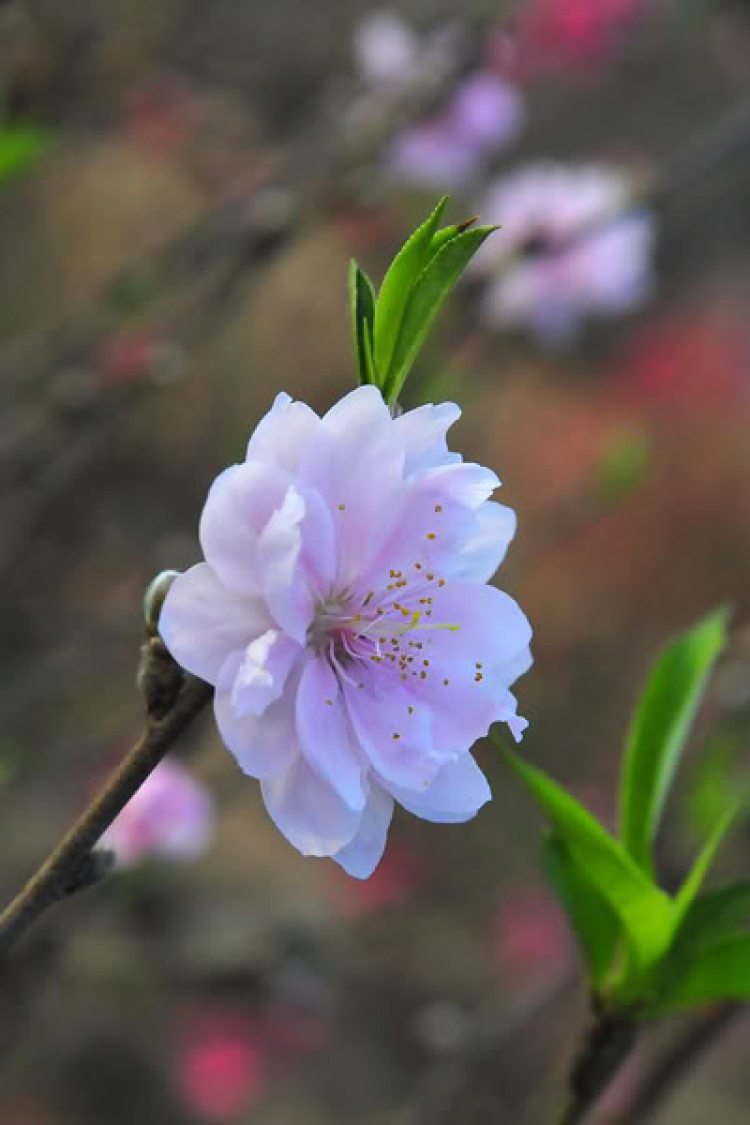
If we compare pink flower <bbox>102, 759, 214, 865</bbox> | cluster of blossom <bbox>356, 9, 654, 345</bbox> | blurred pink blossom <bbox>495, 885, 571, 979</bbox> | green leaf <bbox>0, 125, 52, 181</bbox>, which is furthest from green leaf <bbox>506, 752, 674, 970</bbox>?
blurred pink blossom <bbox>495, 885, 571, 979</bbox>

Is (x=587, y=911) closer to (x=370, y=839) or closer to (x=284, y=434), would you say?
(x=370, y=839)

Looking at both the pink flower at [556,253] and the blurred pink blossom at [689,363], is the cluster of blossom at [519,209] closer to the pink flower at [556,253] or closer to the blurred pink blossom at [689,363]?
the pink flower at [556,253]

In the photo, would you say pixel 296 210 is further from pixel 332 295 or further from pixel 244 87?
pixel 244 87

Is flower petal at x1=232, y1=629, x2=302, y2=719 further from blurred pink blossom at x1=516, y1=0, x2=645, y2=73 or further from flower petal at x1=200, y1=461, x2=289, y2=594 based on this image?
blurred pink blossom at x1=516, y1=0, x2=645, y2=73

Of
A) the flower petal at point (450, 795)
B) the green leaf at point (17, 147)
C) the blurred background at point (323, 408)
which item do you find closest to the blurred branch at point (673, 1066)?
the blurred background at point (323, 408)

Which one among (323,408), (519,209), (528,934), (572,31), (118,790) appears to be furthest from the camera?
(572,31)

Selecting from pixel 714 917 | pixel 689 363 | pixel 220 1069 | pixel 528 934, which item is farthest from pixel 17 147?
pixel 689 363
